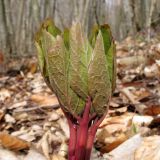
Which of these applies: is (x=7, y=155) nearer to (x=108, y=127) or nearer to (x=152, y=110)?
(x=108, y=127)

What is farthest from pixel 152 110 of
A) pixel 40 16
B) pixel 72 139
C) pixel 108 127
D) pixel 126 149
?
pixel 40 16

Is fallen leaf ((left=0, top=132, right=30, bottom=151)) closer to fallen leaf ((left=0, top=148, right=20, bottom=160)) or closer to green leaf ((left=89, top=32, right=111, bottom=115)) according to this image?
fallen leaf ((left=0, top=148, right=20, bottom=160))

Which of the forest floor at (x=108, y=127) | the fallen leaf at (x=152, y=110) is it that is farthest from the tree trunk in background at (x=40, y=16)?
the fallen leaf at (x=152, y=110)

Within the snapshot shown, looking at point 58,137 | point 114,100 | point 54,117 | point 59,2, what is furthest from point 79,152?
point 59,2

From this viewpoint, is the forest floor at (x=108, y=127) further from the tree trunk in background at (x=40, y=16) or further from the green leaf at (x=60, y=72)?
the tree trunk in background at (x=40, y=16)

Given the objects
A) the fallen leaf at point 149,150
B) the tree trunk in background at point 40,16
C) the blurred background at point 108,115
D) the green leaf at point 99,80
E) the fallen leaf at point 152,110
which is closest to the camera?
the green leaf at point 99,80

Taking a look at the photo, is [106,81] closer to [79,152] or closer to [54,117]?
[79,152]

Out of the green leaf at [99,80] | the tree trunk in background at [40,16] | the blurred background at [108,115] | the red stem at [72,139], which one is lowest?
the tree trunk in background at [40,16]
